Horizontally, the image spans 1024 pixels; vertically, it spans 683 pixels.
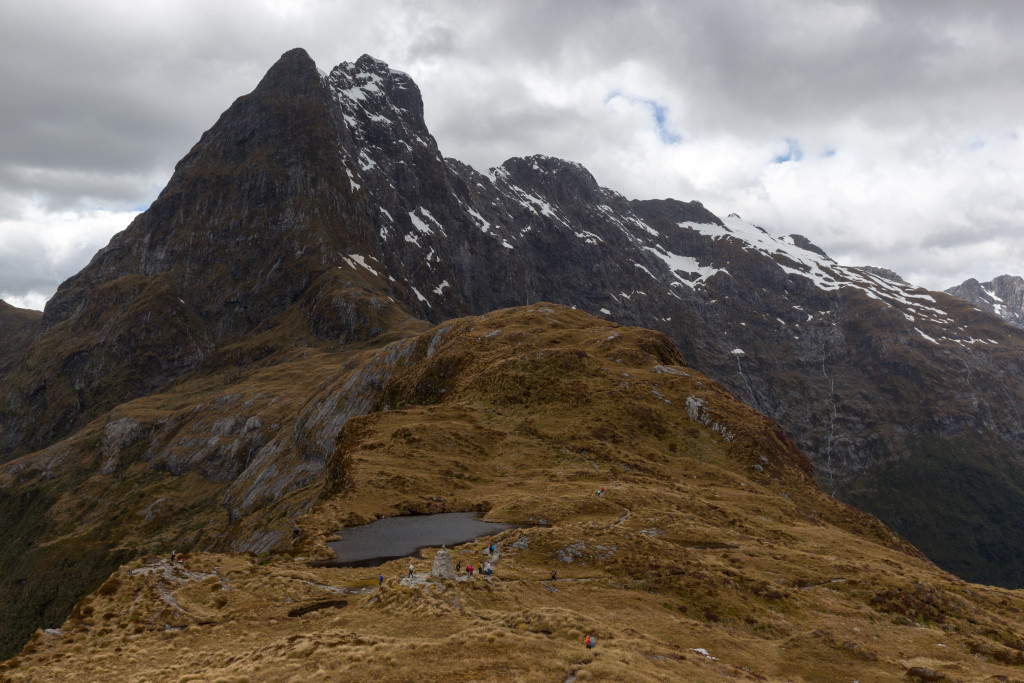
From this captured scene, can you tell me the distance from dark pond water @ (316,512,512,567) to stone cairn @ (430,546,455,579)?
871cm

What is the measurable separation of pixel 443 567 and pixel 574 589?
875 centimetres

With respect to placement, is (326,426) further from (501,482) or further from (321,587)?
(321,587)

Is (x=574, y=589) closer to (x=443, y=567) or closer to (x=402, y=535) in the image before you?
(x=443, y=567)

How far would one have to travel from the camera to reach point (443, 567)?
30.5 m

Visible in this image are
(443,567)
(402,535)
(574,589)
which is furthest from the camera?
(402,535)

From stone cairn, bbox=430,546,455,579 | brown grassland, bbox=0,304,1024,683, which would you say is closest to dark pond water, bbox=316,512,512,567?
brown grassland, bbox=0,304,1024,683

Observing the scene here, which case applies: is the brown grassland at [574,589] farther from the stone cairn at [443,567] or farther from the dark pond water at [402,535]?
the dark pond water at [402,535]

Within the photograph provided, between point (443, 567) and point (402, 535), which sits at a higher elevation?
point (443, 567)

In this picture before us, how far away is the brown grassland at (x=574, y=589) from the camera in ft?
74.6

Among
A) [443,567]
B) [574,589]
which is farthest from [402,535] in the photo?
[574,589]

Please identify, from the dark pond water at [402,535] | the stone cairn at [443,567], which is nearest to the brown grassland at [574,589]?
the stone cairn at [443,567]

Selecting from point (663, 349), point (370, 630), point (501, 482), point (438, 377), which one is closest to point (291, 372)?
point (438, 377)

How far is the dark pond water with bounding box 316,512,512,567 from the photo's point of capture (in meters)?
38.9

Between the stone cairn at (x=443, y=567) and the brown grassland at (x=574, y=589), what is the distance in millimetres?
920
